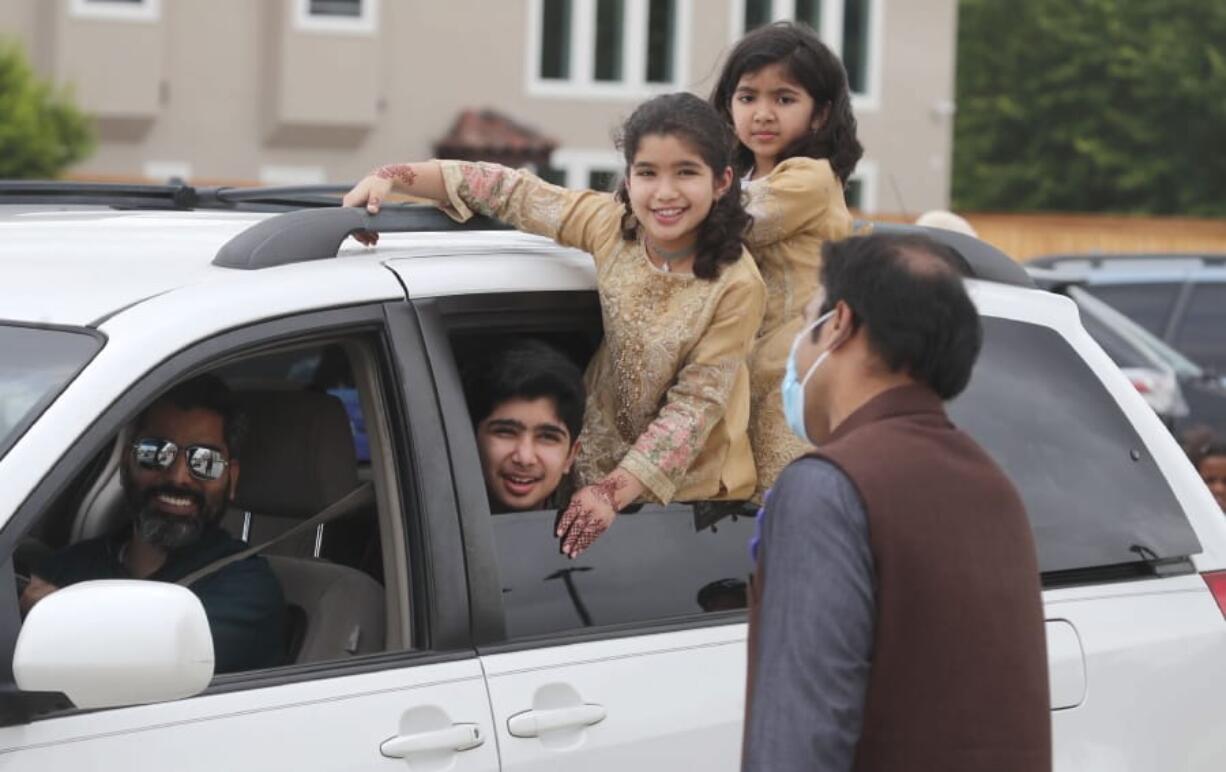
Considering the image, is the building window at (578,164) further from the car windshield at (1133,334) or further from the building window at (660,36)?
the car windshield at (1133,334)

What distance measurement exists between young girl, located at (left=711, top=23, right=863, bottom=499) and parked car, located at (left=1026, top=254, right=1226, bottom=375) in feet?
29.4

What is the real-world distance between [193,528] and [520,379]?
0.60 metres

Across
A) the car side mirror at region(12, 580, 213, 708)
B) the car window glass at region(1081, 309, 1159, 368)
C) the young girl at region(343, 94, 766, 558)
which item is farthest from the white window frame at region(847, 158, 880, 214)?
the car side mirror at region(12, 580, 213, 708)

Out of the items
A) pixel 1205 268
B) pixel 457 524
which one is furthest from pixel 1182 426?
pixel 457 524

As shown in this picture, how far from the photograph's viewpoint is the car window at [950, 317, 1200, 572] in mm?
4254

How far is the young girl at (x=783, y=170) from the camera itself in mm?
4242

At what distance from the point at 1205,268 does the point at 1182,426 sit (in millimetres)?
1697

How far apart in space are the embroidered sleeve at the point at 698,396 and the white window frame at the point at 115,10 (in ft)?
103

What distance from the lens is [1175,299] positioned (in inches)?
538

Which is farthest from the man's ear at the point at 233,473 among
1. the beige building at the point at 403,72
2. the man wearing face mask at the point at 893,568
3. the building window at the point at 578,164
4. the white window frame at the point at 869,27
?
the white window frame at the point at 869,27

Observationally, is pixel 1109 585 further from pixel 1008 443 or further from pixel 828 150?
pixel 828 150

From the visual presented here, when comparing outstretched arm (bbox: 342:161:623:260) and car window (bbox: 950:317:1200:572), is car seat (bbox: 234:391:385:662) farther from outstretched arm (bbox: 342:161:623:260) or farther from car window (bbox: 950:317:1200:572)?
car window (bbox: 950:317:1200:572)

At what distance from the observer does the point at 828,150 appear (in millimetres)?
4750

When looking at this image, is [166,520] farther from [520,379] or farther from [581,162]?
[581,162]
